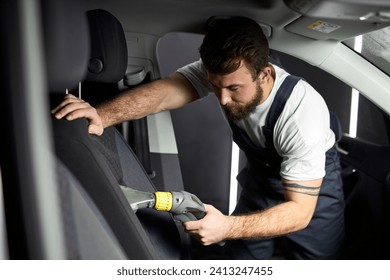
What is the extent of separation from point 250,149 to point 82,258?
0.85m

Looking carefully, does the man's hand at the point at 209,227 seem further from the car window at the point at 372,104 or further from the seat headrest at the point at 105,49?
the car window at the point at 372,104

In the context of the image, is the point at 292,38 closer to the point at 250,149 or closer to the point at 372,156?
the point at 250,149

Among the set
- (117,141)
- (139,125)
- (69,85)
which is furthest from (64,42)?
(139,125)

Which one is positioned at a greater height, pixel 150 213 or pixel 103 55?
pixel 103 55

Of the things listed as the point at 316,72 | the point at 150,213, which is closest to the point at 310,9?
the point at 150,213

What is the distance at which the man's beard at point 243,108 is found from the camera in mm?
1211

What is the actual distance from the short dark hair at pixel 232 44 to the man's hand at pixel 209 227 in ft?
1.03

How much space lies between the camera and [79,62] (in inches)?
24.4

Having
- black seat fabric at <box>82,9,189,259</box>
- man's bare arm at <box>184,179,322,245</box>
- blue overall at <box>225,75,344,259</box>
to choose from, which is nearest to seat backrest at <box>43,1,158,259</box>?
black seat fabric at <box>82,9,189,259</box>

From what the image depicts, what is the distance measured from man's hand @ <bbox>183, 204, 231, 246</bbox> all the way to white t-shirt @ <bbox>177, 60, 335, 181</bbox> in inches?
8.5

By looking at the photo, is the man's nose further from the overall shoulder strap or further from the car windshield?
the car windshield

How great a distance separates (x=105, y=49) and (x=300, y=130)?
48cm

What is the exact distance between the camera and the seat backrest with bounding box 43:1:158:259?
588 mm

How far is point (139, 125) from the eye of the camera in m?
1.38
